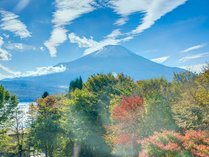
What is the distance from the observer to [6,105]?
2158 inches

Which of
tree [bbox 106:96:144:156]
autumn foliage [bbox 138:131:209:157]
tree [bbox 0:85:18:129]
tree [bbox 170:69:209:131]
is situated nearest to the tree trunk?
tree [bbox 0:85:18:129]

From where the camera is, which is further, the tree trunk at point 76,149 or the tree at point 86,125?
the tree trunk at point 76,149

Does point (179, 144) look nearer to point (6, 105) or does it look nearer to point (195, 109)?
point (195, 109)

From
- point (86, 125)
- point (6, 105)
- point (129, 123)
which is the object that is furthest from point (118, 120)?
point (6, 105)

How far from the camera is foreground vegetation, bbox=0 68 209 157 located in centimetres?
3165

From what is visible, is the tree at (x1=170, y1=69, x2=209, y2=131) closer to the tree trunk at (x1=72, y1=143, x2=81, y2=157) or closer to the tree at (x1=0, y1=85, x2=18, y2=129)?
the tree trunk at (x1=72, y1=143, x2=81, y2=157)

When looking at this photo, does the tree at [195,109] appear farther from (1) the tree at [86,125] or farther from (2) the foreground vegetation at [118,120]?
(1) the tree at [86,125]

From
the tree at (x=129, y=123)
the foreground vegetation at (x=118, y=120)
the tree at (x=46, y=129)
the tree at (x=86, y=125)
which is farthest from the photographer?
the tree at (x=46, y=129)

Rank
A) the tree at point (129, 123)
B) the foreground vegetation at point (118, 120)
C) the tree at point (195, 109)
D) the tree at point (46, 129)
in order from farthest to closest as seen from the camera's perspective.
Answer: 1. the tree at point (46, 129)
2. the tree at point (129, 123)
3. the tree at point (195, 109)
4. the foreground vegetation at point (118, 120)

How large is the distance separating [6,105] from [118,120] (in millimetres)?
21400

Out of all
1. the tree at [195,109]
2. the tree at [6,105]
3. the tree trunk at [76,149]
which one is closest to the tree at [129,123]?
the tree at [195,109]

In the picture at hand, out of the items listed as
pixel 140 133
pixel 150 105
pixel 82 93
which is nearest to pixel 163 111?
pixel 150 105

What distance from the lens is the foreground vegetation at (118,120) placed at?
104 feet

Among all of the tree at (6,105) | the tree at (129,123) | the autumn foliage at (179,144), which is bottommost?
the autumn foliage at (179,144)
